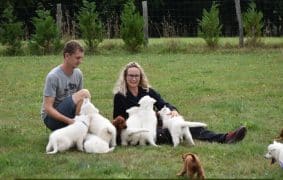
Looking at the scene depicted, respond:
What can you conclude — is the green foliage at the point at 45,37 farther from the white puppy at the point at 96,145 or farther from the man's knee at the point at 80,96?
the white puppy at the point at 96,145

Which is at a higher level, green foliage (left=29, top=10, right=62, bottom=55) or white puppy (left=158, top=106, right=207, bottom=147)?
green foliage (left=29, top=10, right=62, bottom=55)

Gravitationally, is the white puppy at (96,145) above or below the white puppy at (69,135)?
below

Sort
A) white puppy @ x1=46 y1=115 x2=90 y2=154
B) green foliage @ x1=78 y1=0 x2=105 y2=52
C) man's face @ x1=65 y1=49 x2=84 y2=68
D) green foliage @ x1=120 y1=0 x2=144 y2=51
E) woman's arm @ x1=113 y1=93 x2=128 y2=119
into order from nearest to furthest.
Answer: white puppy @ x1=46 y1=115 x2=90 y2=154
man's face @ x1=65 y1=49 x2=84 y2=68
woman's arm @ x1=113 y1=93 x2=128 y2=119
green foliage @ x1=120 y1=0 x2=144 y2=51
green foliage @ x1=78 y1=0 x2=105 y2=52

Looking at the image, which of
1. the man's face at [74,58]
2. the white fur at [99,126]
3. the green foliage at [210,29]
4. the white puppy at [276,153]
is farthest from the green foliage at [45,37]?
the white puppy at [276,153]

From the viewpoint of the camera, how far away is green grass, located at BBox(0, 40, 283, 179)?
6117 millimetres

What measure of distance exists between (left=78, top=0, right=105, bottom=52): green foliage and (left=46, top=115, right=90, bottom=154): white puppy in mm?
14850

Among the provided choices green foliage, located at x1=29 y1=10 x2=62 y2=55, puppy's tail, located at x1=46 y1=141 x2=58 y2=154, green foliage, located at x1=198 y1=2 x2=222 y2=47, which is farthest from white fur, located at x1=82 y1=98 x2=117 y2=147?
green foliage, located at x1=198 y1=2 x2=222 y2=47

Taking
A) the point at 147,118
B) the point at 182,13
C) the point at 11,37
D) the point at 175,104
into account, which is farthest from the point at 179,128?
the point at 182,13

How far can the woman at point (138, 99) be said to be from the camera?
24.2ft

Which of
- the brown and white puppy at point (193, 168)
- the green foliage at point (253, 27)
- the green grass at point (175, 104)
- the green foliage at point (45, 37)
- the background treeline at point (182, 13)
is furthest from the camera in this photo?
the background treeline at point (182, 13)

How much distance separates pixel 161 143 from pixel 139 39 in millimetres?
14082

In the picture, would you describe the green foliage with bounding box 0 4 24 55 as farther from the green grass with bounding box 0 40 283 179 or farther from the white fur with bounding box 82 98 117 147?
the white fur with bounding box 82 98 117 147

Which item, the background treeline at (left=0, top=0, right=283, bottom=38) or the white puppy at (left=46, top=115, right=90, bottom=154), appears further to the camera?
the background treeline at (left=0, top=0, right=283, bottom=38)

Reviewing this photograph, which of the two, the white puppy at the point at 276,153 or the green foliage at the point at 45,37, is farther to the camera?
the green foliage at the point at 45,37
